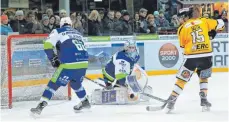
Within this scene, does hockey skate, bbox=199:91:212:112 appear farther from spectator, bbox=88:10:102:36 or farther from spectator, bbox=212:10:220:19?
spectator, bbox=212:10:220:19

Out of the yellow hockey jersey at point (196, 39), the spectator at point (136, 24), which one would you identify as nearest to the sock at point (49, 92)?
the yellow hockey jersey at point (196, 39)

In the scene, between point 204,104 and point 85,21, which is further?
point 85,21

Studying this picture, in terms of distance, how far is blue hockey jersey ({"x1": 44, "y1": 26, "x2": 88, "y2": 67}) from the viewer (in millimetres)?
6145

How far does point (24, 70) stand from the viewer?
7371 millimetres

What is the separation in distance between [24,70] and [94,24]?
3.97 meters

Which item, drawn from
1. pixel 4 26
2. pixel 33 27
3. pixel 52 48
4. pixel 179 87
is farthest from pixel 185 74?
pixel 33 27

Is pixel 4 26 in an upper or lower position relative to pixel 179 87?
upper

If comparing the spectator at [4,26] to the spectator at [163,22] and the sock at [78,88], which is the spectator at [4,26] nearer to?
the sock at [78,88]

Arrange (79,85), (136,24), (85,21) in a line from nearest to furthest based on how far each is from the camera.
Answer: (79,85)
(85,21)
(136,24)

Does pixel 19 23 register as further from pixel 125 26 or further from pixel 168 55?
pixel 168 55

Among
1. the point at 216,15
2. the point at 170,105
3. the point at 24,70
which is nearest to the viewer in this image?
the point at 170,105

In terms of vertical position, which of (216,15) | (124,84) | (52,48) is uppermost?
(216,15)

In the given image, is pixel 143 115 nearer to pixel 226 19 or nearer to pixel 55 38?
pixel 55 38

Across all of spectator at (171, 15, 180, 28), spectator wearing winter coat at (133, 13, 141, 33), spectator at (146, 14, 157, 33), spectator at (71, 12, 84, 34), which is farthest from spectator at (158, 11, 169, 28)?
spectator at (71, 12, 84, 34)
